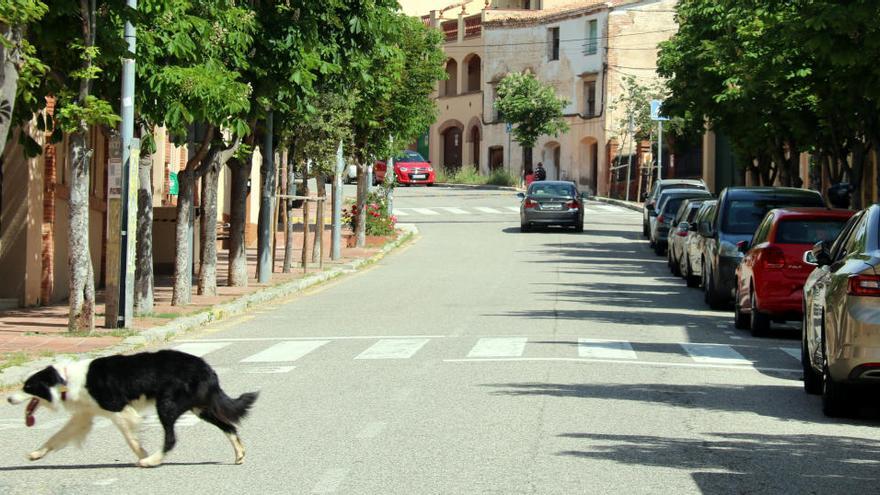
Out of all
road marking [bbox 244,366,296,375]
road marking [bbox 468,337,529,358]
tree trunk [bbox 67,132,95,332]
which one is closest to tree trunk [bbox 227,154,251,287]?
tree trunk [bbox 67,132,95,332]

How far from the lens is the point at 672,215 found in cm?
3850

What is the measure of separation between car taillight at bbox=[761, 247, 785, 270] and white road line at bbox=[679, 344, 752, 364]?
1.49 metres

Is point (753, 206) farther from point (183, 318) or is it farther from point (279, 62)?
point (183, 318)

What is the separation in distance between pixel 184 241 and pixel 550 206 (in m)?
25.9

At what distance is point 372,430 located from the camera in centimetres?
1105

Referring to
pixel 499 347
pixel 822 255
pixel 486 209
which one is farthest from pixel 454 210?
pixel 822 255

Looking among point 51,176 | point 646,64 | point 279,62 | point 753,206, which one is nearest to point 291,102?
point 279,62

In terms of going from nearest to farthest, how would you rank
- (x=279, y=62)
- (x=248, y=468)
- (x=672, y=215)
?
(x=248, y=468), (x=279, y=62), (x=672, y=215)

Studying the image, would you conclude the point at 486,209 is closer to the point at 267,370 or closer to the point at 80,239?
the point at 80,239

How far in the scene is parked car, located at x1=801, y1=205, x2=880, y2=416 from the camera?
1144 centimetres

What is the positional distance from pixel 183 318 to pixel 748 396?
9.36 meters

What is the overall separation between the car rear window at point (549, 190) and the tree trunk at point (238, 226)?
21325 millimetres

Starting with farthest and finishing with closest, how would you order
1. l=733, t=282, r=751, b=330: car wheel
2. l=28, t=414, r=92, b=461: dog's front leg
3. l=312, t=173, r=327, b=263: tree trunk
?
l=312, t=173, r=327, b=263: tree trunk, l=733, t=282, r=751, b=330: car wheel, l=28, t=414, r=92, b=461: dog's front leg

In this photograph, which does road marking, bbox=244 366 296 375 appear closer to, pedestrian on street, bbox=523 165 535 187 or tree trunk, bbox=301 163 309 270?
tree trunk, bbox=301 163 309 270
